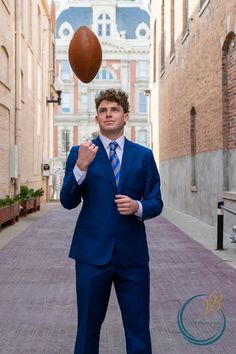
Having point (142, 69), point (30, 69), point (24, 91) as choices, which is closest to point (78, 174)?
point (24, 91)

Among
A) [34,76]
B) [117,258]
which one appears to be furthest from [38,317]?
[34,76]

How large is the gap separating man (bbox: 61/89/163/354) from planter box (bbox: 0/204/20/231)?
12.1 meters

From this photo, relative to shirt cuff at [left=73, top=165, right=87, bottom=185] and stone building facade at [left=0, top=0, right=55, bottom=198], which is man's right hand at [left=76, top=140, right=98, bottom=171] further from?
stone building facade at [left=0, top=0, right=55, bottom=198]

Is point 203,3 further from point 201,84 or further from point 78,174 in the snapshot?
point 78,174

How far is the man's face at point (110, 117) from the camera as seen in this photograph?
362 centimetres

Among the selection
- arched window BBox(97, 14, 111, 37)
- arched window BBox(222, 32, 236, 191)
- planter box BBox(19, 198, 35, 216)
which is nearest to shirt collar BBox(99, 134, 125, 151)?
arched window BBox(222, 32, 236, 191)

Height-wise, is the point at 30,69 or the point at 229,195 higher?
the point at 30,69

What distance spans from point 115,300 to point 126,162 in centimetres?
379

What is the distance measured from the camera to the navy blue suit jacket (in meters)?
3.55

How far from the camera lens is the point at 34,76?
28.5 m

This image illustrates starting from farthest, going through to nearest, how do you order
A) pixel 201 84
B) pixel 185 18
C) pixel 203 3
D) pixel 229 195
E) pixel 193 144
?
pixel 185 18, pixel 193 144, pixel 201 84, pixel 203 3, pixel 229 195

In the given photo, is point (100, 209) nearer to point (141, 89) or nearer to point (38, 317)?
point (38, 317)

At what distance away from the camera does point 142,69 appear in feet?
236

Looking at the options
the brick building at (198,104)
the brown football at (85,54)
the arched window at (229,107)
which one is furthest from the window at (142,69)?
the brown football at (85,54)
